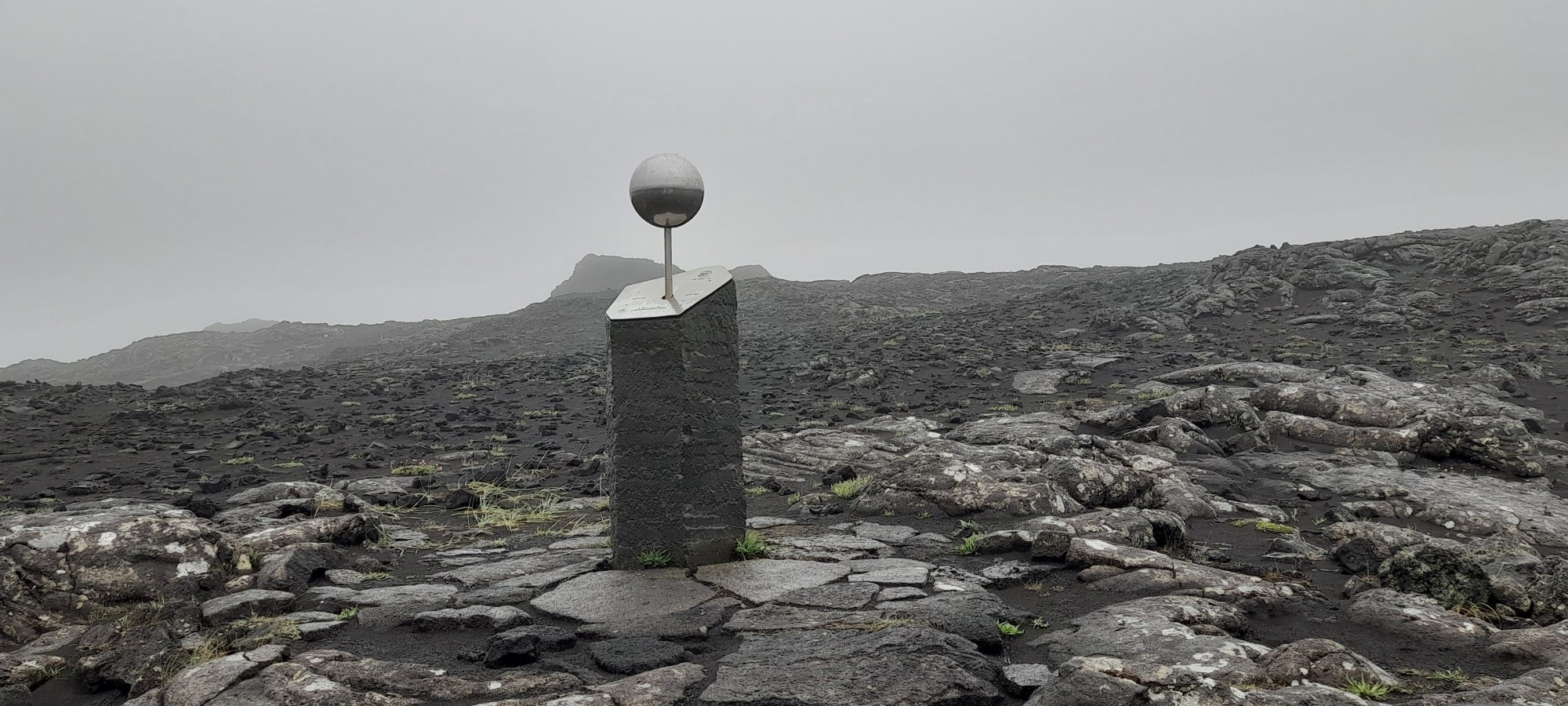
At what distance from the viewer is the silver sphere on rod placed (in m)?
6.28

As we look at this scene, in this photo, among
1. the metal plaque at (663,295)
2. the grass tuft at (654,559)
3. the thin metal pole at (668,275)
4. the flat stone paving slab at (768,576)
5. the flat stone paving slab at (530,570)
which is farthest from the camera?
the thin metal pole at (668,275)

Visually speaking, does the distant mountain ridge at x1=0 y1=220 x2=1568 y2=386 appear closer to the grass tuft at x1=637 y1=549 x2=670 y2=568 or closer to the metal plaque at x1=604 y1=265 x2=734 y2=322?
the metal plaque at x1=604 y1=265 x2=734 y2=322

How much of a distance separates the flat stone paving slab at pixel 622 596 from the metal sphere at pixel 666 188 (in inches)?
108

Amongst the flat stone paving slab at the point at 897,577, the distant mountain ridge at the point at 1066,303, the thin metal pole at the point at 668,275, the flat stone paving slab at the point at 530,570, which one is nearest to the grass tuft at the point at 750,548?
the flat stone paving slab at the point at 897,577

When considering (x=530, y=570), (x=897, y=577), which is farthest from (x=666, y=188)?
(x=897, y=577)

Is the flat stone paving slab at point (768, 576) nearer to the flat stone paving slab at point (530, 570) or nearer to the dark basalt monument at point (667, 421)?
the dark basalt monument at point (667, 421)

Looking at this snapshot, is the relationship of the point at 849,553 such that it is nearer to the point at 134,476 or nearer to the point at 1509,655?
the point at 1509,655

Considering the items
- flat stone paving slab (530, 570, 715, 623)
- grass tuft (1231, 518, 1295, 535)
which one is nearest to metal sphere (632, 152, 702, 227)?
flat stone paving slab (530, 570, 715, 623)

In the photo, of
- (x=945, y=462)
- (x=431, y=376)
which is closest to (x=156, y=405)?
(x=431, y=376)

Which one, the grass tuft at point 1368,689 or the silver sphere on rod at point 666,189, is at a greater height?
the silver sphere on rod at point 666,189

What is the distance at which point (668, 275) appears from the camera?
668 centimetres

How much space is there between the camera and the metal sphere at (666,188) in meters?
6.28

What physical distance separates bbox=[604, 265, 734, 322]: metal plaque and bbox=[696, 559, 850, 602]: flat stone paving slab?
2.00m

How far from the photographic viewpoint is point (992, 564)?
636 cm
